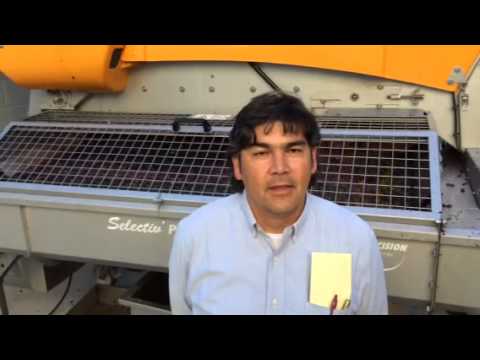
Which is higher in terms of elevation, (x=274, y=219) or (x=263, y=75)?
(x=263, y=75)

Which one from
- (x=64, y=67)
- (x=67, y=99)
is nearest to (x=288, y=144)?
(x=64, y=67)

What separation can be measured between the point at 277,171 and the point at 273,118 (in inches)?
6.1

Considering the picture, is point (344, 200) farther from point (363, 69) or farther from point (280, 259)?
point (363, 69)

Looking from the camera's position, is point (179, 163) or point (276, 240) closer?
point (276, 240)

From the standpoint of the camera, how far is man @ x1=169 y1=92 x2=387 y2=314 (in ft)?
3.55

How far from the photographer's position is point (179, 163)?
5.57 feet

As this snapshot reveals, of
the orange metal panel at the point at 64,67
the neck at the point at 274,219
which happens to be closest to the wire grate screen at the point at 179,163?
the orange metal panel at the point at 64,67

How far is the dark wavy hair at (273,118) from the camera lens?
1102 millimetres

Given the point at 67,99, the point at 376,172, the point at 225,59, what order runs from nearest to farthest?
1. the point at 376,172
2. the point at 225,59
3. the point at 67,99

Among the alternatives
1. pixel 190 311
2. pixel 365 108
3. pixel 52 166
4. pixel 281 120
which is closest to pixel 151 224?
pixel 190 311

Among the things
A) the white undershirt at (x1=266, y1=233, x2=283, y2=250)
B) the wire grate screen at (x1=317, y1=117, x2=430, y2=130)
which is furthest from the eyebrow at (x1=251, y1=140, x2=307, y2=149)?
the wire grate screen at (x1=317, y1=117, x2=430, y2=130)

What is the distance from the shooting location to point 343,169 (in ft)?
5.02

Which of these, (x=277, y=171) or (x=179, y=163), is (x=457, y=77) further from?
(x=179, y=163)

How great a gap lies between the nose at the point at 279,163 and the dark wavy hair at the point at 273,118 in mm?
66
